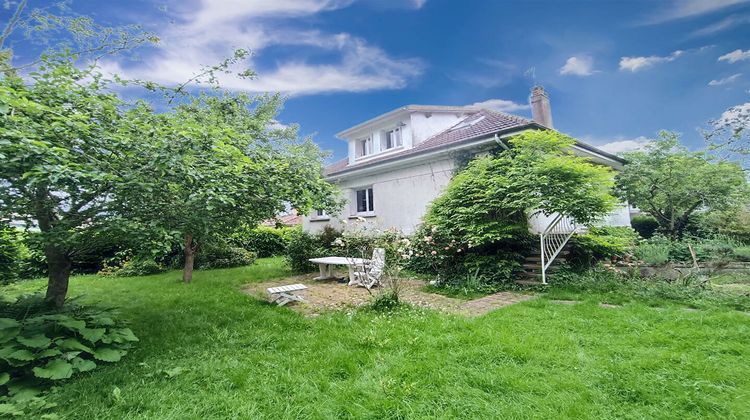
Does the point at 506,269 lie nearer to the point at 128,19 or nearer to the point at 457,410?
the point at 457,410

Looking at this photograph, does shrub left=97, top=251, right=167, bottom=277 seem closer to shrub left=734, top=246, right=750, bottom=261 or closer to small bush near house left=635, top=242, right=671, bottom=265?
small bush near house left=635, top=242, right=671, bottom=265

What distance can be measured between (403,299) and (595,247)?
623 cm

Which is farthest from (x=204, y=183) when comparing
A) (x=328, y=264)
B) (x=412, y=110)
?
(x=412, y=110)

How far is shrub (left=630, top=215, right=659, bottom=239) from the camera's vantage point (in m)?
15.2

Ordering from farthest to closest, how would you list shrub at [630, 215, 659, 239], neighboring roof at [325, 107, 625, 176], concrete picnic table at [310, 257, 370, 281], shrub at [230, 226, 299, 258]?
shrub at [230, 226, 299, 258]
shrub at [630, 215, 659, 239]
neighboring roof at [325, 107, 625, 176]
concrete picnic table at [310, 257, 370, 281]

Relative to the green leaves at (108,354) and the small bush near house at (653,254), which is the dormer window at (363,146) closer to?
the small bush near house at (653,254)

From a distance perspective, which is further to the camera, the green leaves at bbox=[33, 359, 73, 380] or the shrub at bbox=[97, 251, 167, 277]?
the shrub at bbox=[97, 251, 167, 277]

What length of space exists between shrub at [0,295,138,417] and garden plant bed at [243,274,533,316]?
9.25ft

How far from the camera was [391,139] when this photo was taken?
15.0m

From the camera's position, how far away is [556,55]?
1159 cm

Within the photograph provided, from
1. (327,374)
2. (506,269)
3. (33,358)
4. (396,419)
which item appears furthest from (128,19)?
(506,269)

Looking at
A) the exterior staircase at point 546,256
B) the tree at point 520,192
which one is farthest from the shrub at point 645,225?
the tree at point 520,192

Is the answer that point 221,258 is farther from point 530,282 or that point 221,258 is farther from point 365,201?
point 530,282

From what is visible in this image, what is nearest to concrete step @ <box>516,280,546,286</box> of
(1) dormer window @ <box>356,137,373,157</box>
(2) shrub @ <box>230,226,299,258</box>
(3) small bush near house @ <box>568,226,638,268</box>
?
(3) small bush near house @ <box>568,226,638,268</box>
